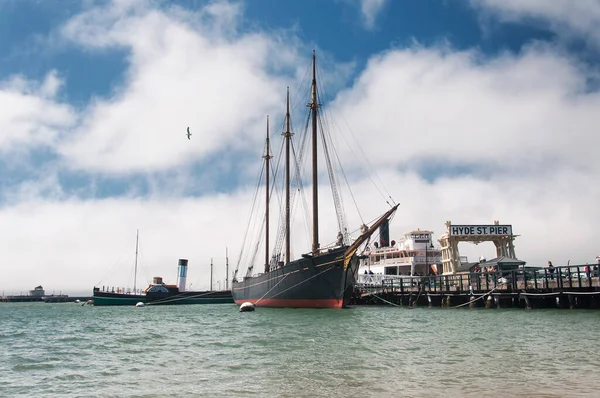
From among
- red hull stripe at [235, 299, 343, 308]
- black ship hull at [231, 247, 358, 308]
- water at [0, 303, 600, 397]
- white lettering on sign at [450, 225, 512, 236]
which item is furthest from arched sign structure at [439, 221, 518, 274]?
water at [0, 303, 600, 397]

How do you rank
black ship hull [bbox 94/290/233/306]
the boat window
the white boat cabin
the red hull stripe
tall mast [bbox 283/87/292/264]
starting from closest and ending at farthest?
1. the red hull stripe
2. tall mast [bbox 283/87/292/264]
3. the white boat cabin
4. the boat window
5. black ship hull [bbox 94/290/233/306]

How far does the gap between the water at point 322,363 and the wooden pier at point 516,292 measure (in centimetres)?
901

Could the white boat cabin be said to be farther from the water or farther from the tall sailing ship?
the water

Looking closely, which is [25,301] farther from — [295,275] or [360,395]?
[360,395]

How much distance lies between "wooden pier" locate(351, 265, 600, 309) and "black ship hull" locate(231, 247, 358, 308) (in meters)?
9.83

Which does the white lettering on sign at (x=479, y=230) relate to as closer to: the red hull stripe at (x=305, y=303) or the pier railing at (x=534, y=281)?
the pier railing at (x=534, y=281)

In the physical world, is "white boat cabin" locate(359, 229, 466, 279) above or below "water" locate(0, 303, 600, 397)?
above

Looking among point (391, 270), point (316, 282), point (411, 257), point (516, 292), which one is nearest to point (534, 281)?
point (516, 292)

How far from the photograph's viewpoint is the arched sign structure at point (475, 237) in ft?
202

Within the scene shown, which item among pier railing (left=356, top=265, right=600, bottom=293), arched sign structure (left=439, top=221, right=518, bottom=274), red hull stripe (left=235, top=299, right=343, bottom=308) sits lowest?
red hull stripe (left=235, top=299, right=343, bottom=308)

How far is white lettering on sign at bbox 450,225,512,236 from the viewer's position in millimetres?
61688

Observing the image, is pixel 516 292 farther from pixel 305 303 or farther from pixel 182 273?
pixel 182 273

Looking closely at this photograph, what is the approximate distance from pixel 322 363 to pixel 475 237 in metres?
49.6

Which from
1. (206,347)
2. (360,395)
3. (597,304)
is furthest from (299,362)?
(597,304)
